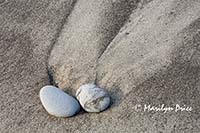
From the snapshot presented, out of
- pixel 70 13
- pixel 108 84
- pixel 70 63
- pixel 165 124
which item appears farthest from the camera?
pixel 70 13

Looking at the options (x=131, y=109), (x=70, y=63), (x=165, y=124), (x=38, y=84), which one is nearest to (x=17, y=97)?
(x=38, y=84)

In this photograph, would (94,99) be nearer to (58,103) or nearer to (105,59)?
(58,103)

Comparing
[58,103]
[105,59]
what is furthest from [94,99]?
[105,59]

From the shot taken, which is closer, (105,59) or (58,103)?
(58,103)

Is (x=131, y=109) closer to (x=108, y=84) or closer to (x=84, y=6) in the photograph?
(x=108, y=84)
